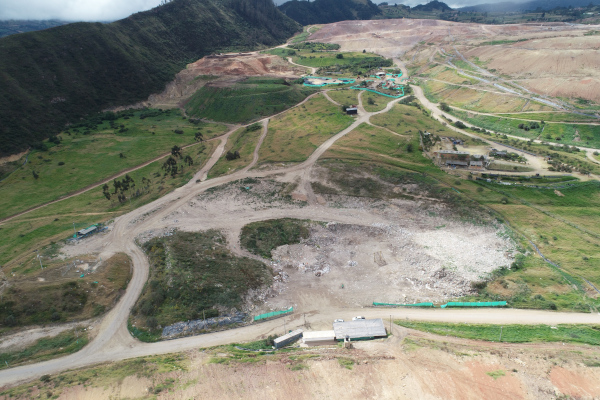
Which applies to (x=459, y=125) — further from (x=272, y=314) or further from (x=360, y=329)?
(x=272, y=314)

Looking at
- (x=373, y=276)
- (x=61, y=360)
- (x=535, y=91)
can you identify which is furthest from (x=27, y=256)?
(x=535, y=91)

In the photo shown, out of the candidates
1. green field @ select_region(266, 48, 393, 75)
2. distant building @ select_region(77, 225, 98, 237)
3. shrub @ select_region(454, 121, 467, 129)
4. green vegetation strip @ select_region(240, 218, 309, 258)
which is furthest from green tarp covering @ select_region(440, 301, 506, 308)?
green field @ select_region(266, 48, 393, 75)

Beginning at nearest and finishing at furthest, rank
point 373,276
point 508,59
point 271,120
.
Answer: point 373,276 < point 271,120 < point 508,59

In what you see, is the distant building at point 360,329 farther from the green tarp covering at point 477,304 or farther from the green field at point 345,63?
the green field at point 345,63

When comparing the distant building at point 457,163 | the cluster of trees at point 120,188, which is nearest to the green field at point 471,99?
the distant building at point 457,163

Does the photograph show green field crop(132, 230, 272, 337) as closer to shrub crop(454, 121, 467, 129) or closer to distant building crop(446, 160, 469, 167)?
distant building crop(446, 160, 469, 167)

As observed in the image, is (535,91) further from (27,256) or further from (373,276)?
(27,256)
